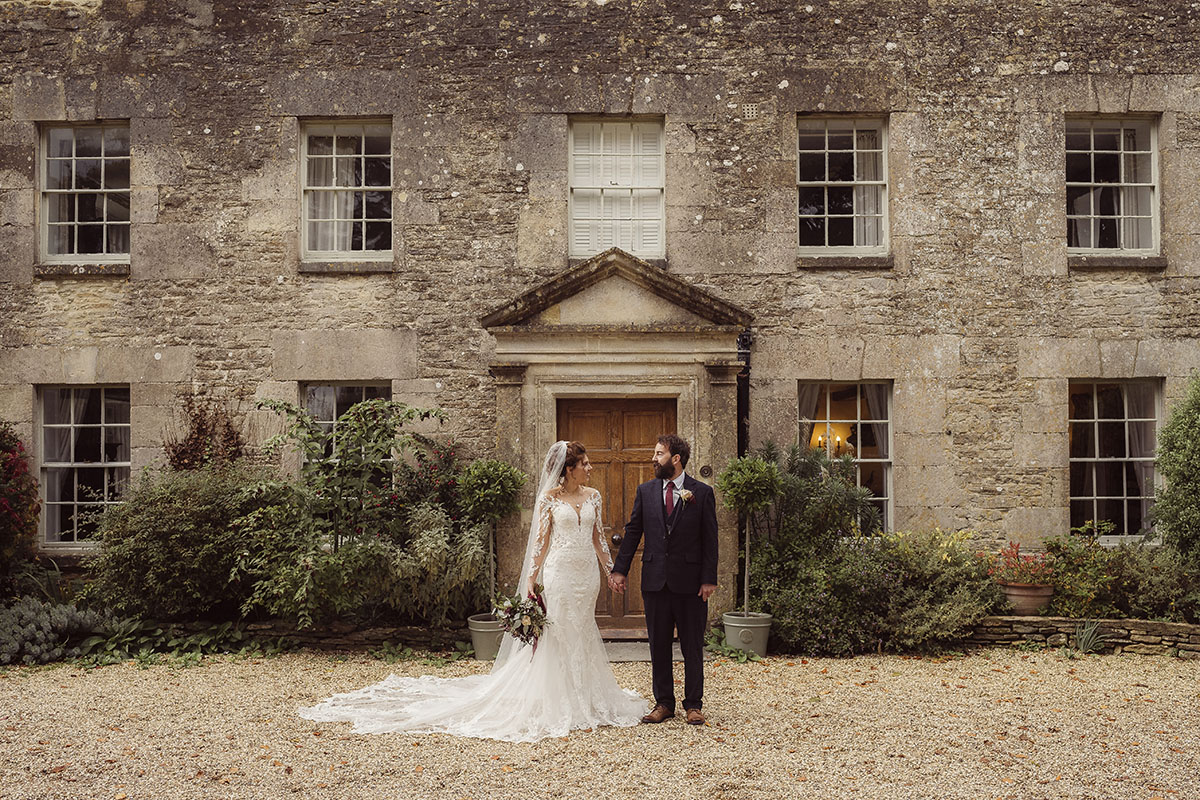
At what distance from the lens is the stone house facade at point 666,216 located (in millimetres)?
10148

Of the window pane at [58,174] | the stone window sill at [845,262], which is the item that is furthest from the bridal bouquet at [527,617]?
A: the window pane at [58,174]

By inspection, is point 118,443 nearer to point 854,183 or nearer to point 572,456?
point 572,456

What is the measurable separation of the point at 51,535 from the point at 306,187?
4.71m

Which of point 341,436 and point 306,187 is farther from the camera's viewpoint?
point 306,187

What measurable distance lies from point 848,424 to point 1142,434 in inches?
127

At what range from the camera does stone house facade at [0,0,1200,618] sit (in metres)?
10.1

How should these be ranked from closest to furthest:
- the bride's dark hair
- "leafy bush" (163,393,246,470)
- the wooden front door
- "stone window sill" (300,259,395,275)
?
the bride's dark hair < the wooden front door < "leafy bush" (163,393,246,470) < "stone window sill" (300,259,395,275)

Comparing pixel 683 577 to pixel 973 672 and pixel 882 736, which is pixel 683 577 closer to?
pixel 882 736

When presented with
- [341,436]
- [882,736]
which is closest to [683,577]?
[882,736]

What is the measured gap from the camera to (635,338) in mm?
9438

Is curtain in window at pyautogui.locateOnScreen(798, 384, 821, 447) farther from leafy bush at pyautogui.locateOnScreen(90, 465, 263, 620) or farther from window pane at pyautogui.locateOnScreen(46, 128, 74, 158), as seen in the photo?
window pane at pyautogui.locateOnScreen(46, 128, 74, 158)

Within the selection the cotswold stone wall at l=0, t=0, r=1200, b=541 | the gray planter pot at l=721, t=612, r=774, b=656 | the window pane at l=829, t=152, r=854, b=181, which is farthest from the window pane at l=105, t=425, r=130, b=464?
the window pane at l=829, t=152, r=854, b=181

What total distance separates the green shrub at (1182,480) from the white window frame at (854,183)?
3301mm

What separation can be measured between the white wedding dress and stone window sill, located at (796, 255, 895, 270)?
4650 mm
